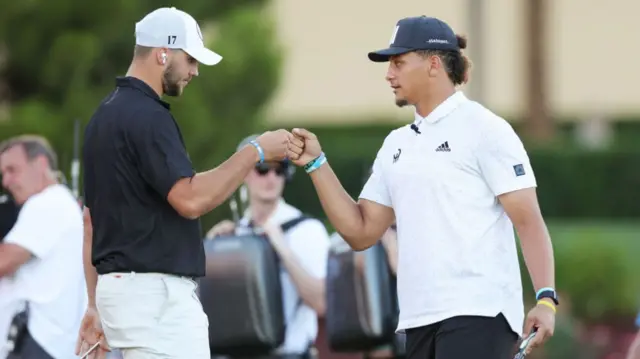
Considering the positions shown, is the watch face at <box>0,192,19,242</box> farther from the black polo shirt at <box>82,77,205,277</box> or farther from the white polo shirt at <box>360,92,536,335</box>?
the white polo shirt at <box>360,92,536,335</box>

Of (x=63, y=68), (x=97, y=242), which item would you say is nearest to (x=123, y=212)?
(x=97, y=242)

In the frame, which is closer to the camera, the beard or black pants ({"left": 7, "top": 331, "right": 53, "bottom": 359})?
the beard

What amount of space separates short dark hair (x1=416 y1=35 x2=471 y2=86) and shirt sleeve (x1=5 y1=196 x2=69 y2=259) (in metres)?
2.35

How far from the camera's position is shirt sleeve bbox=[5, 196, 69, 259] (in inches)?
315

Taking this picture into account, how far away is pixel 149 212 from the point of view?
620 cm

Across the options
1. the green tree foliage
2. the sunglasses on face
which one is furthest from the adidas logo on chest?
the green tree foliage

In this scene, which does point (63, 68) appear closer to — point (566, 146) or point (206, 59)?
point (206, 59)

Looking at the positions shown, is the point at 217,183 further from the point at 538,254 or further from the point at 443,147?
the point at 538,254

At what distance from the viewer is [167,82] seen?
6.42m

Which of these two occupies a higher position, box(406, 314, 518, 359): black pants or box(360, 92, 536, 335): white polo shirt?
box(360, 92, 536, 335): white polo shirt

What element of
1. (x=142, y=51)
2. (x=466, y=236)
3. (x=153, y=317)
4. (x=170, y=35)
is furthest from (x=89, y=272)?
(x=466, y=236)

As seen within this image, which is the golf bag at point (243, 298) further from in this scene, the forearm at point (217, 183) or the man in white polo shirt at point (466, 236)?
the forearm at point (217, 183)

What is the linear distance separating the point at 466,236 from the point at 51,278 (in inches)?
104

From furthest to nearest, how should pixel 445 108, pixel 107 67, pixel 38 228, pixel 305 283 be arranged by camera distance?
1. pixel 107 67
2. pixel 305 283
3. pixel 38 228
4. pixel 445 108
